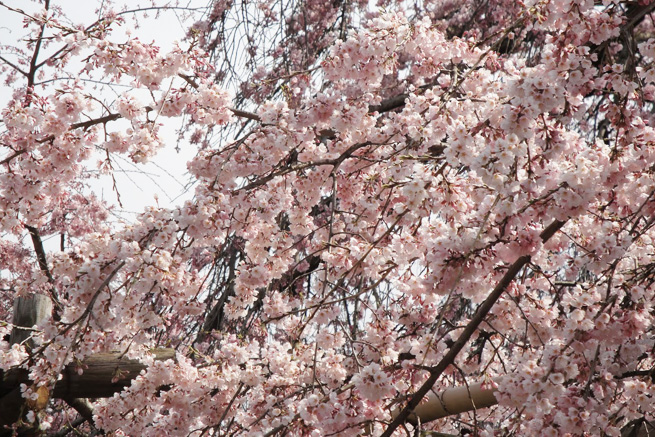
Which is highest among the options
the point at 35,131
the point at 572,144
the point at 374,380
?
the point at 35,131

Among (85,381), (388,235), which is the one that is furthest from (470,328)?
(85,381)

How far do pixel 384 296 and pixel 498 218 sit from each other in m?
2.66

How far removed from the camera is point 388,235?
3045 mm

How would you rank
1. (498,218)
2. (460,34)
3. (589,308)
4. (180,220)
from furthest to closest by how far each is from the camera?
(460,34) < (180,220) < (589,308) < (498,218)

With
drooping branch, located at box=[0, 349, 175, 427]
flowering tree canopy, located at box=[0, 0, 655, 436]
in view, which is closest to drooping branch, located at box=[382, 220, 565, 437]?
flowering tree canopy, located at box=[0, 0, 655, 436]

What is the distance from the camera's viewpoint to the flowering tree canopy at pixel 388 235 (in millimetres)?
2031

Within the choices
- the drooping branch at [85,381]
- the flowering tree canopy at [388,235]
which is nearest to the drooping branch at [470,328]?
the flowering tree canopy at [388,235]

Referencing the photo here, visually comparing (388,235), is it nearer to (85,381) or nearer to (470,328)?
(470,328)

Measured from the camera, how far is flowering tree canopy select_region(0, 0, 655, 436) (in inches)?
80.0

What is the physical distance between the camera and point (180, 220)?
271 centimetres

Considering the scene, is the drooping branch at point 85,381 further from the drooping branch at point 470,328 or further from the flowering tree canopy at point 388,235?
the drooping branch at point 470,328

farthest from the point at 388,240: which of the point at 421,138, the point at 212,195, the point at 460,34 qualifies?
the point at 460,34

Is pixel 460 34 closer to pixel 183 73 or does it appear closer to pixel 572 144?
pixel 183 73

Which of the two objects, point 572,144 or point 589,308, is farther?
point 572,144
